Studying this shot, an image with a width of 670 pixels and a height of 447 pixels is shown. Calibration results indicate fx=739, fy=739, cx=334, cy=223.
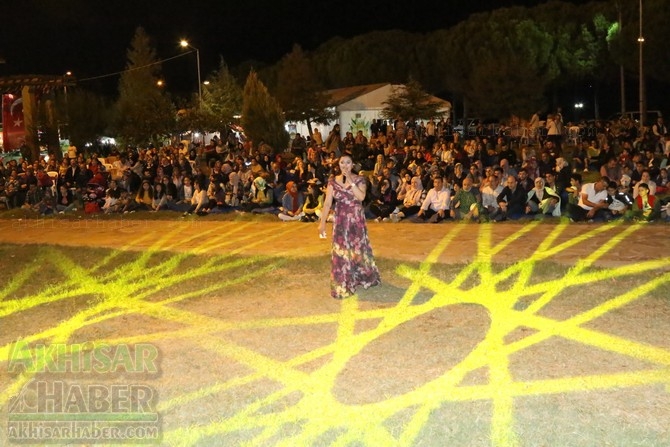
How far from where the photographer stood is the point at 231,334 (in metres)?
6.99

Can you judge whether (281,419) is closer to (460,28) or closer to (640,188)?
(640,188)

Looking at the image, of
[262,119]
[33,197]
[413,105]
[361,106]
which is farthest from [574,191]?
[361,106]

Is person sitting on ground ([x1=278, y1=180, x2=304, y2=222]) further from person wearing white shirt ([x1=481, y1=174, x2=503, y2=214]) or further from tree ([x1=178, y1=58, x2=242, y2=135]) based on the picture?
tree ([x1=178, y1=58, x2=242, y2=135])

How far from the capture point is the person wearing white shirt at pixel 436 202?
44.1ft

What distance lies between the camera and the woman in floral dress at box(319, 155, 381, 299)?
780cm

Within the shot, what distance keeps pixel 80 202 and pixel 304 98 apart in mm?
18620

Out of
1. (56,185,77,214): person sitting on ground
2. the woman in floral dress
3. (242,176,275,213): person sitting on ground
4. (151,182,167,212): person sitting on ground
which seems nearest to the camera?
the woman in floral dress

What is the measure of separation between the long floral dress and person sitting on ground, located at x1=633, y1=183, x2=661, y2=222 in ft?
19.9

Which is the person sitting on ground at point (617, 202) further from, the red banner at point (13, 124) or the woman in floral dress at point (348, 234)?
the red banner at point (13, 124)

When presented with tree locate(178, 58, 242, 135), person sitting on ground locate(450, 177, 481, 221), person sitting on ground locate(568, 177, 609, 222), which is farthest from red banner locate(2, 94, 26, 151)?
person sitting on ground locate(568, 177, 609, 222)

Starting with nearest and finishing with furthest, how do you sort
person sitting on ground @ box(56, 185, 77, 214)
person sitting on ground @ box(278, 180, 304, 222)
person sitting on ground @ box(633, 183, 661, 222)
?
person sitting on ground @ box(633, 183, 661, 222)
person sitting on ground @ box(278, 180, 304, 222)
person sitting on ground @ box(56, 185, 77, 214)

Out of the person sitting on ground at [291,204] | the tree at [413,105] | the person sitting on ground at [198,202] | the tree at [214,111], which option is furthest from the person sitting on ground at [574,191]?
the tree at [214,111]

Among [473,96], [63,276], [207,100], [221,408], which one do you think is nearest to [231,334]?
[221,408]

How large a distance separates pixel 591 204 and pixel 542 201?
86 centimetres
